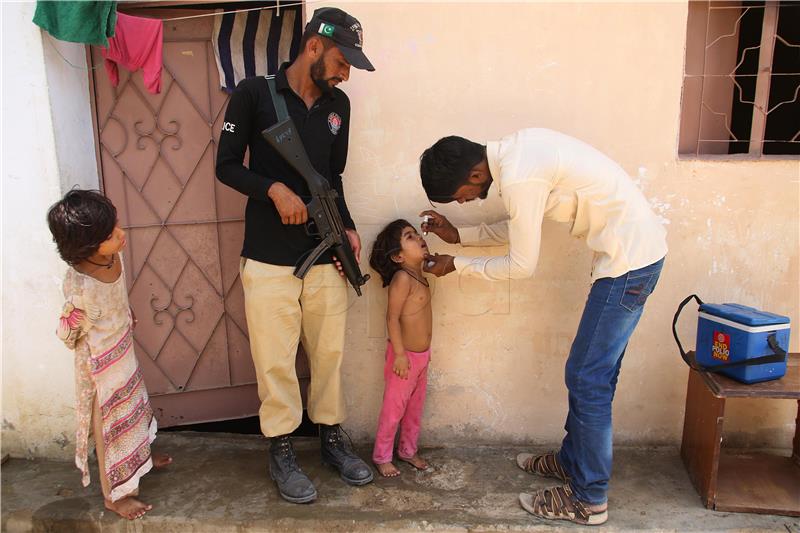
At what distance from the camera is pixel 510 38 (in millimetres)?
2760

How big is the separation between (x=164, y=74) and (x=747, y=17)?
3090 millimetres

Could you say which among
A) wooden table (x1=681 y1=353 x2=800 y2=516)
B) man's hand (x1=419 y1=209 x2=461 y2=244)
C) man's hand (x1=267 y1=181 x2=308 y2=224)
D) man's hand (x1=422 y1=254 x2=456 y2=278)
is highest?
man's hand (x1=267 y1=181 x2=308 y2=224)

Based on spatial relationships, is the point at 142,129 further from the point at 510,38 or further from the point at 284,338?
the point at 510,38

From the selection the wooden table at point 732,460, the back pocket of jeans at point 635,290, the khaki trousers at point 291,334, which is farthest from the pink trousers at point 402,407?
the wooden table at point 732,460

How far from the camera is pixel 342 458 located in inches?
111

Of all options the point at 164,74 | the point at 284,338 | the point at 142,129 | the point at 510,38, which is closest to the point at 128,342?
the point at 284,338

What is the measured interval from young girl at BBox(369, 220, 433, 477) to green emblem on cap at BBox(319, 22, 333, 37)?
0.90 meters

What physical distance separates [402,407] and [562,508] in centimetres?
83

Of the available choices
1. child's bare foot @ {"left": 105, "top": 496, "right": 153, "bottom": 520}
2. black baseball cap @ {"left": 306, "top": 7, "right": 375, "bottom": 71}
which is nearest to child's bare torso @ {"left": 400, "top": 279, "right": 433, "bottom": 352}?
black baseball cap @ {"left": 306, "top": 7, "right": 375, "bottom": 71}

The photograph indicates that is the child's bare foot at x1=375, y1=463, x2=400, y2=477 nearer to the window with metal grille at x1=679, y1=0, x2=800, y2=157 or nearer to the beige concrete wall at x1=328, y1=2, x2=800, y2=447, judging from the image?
the beige concrete wall at x1=328, y1=2, x2=800, y2=447

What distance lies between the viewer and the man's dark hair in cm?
218

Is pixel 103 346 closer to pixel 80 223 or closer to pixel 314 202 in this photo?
pixel 80 223

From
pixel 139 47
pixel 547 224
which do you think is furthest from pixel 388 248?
pixel 139 47

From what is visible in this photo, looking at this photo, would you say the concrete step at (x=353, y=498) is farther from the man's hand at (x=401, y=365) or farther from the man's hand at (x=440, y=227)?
the man's hand at (x=440, y=227)
